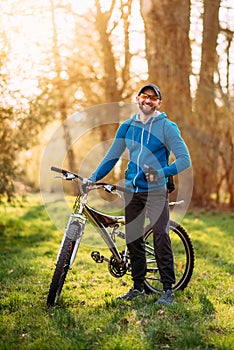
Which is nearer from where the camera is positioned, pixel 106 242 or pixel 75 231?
pixel 75 231

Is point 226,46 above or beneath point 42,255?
above

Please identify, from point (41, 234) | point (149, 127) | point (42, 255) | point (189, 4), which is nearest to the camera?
point (149, 127)

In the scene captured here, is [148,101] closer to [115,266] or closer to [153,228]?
[153,228]

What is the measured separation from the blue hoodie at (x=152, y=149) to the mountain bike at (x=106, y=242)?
0.22 m

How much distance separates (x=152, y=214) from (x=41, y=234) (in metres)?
5.23

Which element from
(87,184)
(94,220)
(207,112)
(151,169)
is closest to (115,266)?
(94,220)

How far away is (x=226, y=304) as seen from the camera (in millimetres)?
4973

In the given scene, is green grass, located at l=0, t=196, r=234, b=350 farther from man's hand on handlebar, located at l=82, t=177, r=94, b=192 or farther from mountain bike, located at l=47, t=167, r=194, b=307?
man's hand on handlebar, located at l=82, t=177, r=94, b=192

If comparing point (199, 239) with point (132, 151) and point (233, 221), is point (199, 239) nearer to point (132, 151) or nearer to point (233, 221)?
point (233, 221)

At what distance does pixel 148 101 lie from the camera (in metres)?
4.76

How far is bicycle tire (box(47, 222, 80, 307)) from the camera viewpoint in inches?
181

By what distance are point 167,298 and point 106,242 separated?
861mm

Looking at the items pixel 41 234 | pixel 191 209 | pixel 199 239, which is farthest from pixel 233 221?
pixel 41 234

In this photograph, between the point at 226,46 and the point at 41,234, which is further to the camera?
the point at 226,46
